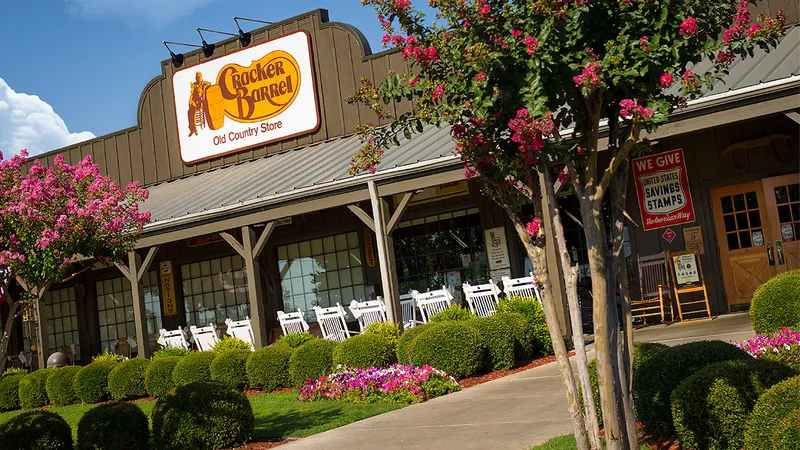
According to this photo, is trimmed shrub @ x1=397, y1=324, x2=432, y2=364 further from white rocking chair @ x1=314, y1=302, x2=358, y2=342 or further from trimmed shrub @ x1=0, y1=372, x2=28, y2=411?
trimmed shrub @ x1=0, y1=372, x2=28, y2=411

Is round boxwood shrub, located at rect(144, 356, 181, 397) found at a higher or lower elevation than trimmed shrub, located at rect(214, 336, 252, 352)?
lower

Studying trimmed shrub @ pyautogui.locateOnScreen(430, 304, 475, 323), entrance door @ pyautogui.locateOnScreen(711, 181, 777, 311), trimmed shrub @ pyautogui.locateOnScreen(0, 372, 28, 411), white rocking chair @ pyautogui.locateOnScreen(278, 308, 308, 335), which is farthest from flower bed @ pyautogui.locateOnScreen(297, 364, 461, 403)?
trimmed shrub @ pyautogui.locateOnScreen(0, 372, 28, 411)

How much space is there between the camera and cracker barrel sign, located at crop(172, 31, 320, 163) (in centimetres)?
1877

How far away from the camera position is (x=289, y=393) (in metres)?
11.6

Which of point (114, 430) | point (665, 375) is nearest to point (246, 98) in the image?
point (114, 430)

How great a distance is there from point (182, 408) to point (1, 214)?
2445mm

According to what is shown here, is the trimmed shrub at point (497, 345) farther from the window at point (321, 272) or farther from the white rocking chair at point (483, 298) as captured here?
the window at point (321, 272)

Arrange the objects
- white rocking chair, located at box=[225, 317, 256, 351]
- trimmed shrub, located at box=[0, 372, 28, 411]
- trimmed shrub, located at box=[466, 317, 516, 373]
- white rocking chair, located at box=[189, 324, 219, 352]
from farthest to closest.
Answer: white rocking chair, located at box=[189, 324, 219, 352]
white rocking chair, located at box=[225, 317, 256, 351]
trimmed shrub, located at box=[0, 372, 28, 411]
trimmed shrub, located at box=[466, 317, 516, 373]

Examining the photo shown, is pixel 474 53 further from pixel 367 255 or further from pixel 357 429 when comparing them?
pixel 367 255

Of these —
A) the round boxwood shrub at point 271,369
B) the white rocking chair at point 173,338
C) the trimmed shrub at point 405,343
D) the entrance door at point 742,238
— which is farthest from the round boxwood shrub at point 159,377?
the entrance door at point 742,238

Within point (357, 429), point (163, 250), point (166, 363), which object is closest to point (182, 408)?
point (357, 429)

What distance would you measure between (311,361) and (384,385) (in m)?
2.02

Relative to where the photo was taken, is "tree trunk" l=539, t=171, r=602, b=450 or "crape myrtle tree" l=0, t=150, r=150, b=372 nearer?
"tree trunk" l=539, t=171, r=602, b=450

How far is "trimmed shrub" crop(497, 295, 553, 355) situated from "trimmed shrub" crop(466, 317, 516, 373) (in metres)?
0.76
